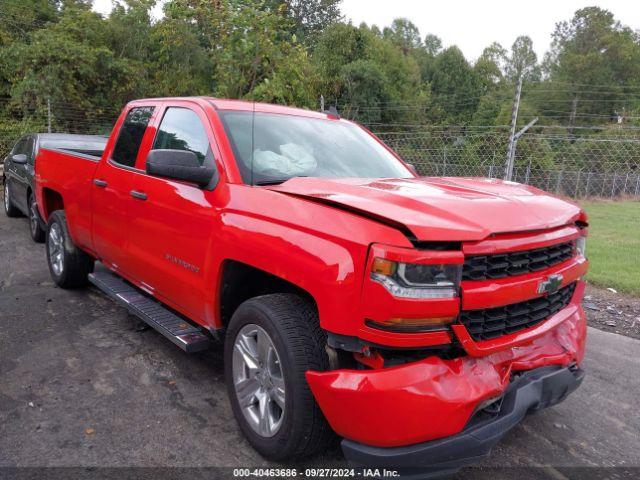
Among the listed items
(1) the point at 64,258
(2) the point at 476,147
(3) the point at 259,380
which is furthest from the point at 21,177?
(2) the point at 476,147

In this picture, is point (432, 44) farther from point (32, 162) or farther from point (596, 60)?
point (32, 162)

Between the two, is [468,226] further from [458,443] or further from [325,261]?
[458,443]

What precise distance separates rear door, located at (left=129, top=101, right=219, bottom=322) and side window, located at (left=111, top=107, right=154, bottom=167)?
0.25 metres

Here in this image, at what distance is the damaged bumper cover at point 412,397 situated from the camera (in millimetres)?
2100

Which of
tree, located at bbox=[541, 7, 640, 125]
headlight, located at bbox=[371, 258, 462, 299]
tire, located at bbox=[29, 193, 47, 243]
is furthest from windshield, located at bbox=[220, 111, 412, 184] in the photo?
tree, located at bbox=[541, 7, 640, 125]

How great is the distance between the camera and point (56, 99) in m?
18.4

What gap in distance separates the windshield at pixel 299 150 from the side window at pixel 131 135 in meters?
1.03

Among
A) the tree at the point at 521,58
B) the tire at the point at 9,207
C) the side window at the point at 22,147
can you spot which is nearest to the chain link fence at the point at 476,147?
the side window at the point at 22,147

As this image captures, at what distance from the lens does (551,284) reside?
2.55m

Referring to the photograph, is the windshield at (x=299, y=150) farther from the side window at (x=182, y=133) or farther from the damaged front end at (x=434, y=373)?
the damaged front end at (x=434, y=373)

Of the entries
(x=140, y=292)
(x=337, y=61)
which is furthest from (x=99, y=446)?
(x=337, y=61)

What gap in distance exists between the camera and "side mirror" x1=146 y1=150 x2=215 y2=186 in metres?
3.00

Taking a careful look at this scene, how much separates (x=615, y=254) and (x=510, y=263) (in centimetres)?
717

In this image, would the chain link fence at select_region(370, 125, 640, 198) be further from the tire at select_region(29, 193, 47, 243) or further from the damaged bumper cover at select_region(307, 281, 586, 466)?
the damaged bumper cover at select_region(307, 281, 586, 466)
